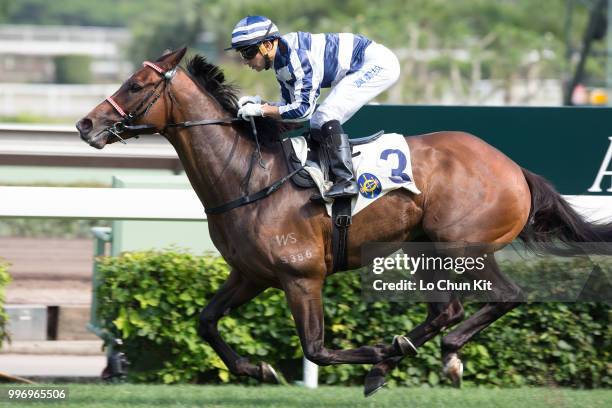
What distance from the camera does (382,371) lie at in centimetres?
521

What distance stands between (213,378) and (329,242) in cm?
127

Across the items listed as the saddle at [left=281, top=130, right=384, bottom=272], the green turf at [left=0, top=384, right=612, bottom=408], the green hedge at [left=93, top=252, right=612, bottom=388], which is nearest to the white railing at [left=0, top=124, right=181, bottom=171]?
the green hedge at [left=93, top=252, right=612, bottom=388]

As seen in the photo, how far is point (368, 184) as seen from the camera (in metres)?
5.16

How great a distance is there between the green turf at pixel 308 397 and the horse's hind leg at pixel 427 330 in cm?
13

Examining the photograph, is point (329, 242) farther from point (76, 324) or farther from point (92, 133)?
point (76, 324)

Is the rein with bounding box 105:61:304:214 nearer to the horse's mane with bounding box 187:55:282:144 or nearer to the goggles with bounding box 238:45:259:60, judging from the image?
the horse's mane with bounding box 187:55:282:144

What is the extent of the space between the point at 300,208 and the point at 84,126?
1047 mm

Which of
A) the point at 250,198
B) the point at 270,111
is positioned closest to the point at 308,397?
the point at 250,198

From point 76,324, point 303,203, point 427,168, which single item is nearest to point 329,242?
point 303,203

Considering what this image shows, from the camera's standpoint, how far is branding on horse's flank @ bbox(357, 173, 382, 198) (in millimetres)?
5148

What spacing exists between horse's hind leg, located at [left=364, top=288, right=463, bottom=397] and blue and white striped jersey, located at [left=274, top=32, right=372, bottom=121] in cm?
115

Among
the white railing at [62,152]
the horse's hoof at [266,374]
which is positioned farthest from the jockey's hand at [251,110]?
the white railing at [62,152]

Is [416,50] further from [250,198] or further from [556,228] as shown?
[250,198]

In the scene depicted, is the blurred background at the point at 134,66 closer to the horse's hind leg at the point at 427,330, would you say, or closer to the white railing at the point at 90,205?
the white railing at the point at 90,205
